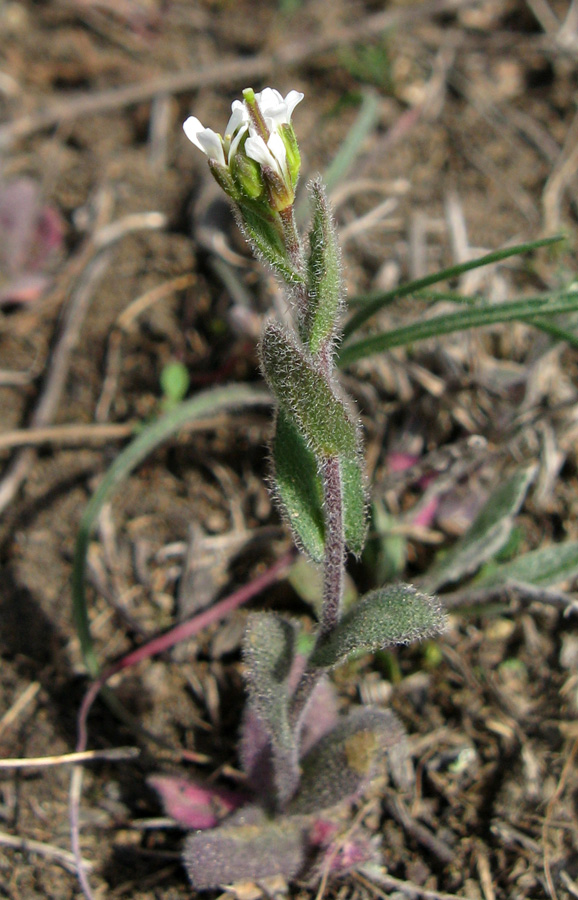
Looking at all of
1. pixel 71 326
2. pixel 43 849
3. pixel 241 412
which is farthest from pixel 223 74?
pixel 43 849

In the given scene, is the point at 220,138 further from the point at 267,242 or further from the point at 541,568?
the point at 541,568

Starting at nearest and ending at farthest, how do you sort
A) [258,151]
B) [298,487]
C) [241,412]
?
[258,151] → [298,487] → [241,412]

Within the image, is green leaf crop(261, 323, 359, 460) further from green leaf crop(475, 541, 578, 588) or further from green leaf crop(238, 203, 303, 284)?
green leaf crop(475, 541, 578, 588)

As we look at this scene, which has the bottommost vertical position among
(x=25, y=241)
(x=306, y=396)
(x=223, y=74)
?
(x=306, y=396)

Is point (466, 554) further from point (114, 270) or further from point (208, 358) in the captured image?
point (114, 270)

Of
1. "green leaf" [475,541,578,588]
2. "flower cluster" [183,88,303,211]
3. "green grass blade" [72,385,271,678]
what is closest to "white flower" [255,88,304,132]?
"flower cluster" [183,88,303,211]

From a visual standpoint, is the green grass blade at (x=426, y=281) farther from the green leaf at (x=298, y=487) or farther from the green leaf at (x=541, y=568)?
the green leaf at (x=541, y=568)

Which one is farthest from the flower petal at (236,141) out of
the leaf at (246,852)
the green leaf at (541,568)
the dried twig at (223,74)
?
the dried twig at (223,74)
